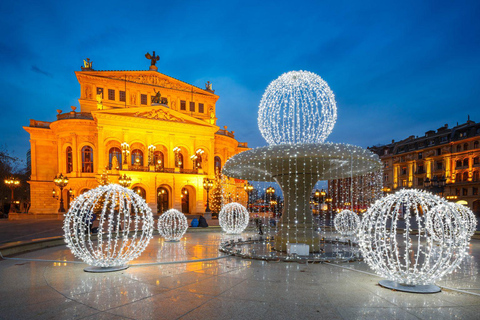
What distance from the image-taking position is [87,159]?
3969cm

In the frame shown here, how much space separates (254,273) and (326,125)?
4.82 m

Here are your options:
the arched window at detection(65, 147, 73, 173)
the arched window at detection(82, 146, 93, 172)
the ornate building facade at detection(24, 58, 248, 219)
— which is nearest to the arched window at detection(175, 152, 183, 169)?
the ornate building facade at detection(24, 58, 248, 219)

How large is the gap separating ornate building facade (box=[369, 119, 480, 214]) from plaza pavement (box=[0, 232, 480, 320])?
39.2 metres

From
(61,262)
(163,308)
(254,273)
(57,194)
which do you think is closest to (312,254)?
(254,273)

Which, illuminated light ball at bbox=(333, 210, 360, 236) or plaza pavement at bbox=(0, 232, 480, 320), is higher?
plaza pavement at bbox=(0, 232, 480, 320)

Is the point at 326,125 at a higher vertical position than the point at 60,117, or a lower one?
lower

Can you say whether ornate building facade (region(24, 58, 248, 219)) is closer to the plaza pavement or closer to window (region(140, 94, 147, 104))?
window (region(140, 94, 147, 104))

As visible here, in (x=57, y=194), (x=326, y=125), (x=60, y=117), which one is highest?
(x=60, y=117)

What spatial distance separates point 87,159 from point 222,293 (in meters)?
39.3

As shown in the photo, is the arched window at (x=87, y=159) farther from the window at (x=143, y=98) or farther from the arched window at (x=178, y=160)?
the arched window at (x=178, y=160)

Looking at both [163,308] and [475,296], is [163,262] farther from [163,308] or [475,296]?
[475,296]

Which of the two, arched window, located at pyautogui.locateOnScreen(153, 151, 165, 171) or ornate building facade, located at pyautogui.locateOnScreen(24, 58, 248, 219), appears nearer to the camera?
ornate building facade, located at pyautogui.locateOnScreen(24, 58, 248, 219)

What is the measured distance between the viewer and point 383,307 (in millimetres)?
4832

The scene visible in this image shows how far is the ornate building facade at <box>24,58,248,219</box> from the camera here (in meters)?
36.8
